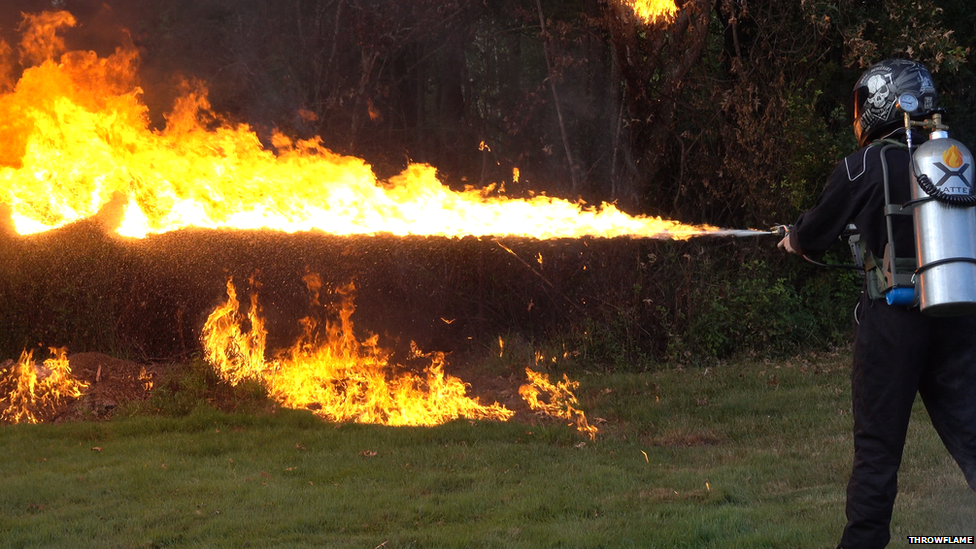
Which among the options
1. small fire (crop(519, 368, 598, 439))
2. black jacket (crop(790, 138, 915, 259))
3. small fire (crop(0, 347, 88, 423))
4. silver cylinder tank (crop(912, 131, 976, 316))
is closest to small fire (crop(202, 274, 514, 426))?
small fire (crop(519, 368, 598, 439))

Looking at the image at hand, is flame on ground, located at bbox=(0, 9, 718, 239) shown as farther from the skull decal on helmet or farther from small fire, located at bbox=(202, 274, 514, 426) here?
the skull decal on helmet

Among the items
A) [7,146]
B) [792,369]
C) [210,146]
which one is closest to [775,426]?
[792,369]

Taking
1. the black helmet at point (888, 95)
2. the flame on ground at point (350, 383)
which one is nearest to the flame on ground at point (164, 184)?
the flame on ground at point (350, 383)

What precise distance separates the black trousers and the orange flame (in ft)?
2.21

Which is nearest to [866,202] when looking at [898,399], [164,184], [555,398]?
[898,399]

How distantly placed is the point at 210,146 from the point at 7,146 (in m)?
1.95

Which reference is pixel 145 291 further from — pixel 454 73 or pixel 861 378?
pixel 861 378

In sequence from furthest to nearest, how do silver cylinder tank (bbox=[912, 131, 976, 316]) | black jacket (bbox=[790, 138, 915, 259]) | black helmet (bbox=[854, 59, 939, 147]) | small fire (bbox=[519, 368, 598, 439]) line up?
small fire (bbox=[519, 368, 598, 439]) → black helmet (bbox=[854, 59, 939, 147]) → black jacket (bbox=[790, 138, 915, 259]) → silver cylinder tank (bbox=[912, 131, 976, 316])

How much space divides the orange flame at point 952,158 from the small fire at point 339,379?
4930 mm

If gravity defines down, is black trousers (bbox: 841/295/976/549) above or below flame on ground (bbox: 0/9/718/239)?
below

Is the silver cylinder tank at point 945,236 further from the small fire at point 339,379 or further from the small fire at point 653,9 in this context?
the small fire at point 653,9

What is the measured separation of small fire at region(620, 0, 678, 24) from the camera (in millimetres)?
11336

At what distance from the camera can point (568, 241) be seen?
448 inches

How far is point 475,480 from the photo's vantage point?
20.8 ft
